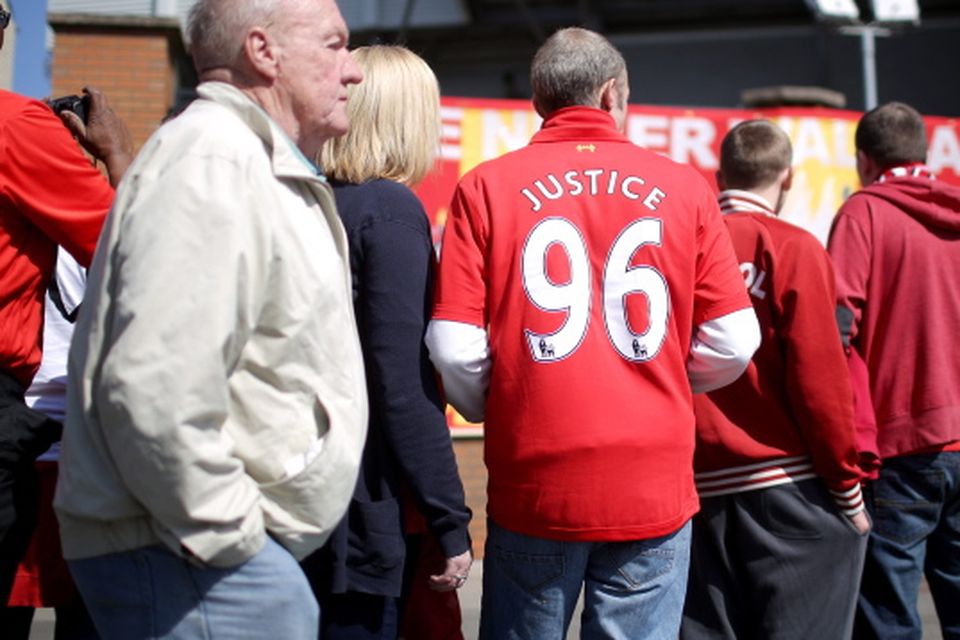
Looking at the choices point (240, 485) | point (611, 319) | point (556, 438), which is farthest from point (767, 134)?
point (240, 485)

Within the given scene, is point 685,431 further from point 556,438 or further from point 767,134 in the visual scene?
point 767,134

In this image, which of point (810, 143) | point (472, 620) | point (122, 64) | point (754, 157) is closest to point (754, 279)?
point (754, 157)

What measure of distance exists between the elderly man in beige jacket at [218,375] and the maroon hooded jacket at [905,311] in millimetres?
2213

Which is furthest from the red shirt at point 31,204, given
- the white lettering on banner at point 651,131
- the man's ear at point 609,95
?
the white lettering on banner at point 651,131

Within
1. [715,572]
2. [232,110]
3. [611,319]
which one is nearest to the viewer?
[232,110]

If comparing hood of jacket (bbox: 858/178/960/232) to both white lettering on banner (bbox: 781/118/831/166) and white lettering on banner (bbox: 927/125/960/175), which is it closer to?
white lettering on banner (bbox: 781/118/831/166)

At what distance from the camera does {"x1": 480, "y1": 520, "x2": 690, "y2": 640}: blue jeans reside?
104 inches

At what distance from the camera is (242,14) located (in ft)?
6.67

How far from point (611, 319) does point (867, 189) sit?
1681 mm

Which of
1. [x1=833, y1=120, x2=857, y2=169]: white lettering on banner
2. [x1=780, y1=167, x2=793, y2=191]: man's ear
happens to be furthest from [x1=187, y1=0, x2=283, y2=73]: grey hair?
[x1=833, y1=120, x2=857, y2=169]: white lettering on banner

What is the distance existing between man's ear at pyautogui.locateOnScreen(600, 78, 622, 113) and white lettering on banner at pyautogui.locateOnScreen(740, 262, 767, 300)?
0.71 meters

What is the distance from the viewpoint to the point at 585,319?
2641mm

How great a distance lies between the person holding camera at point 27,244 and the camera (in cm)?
244

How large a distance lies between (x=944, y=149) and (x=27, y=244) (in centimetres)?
591
